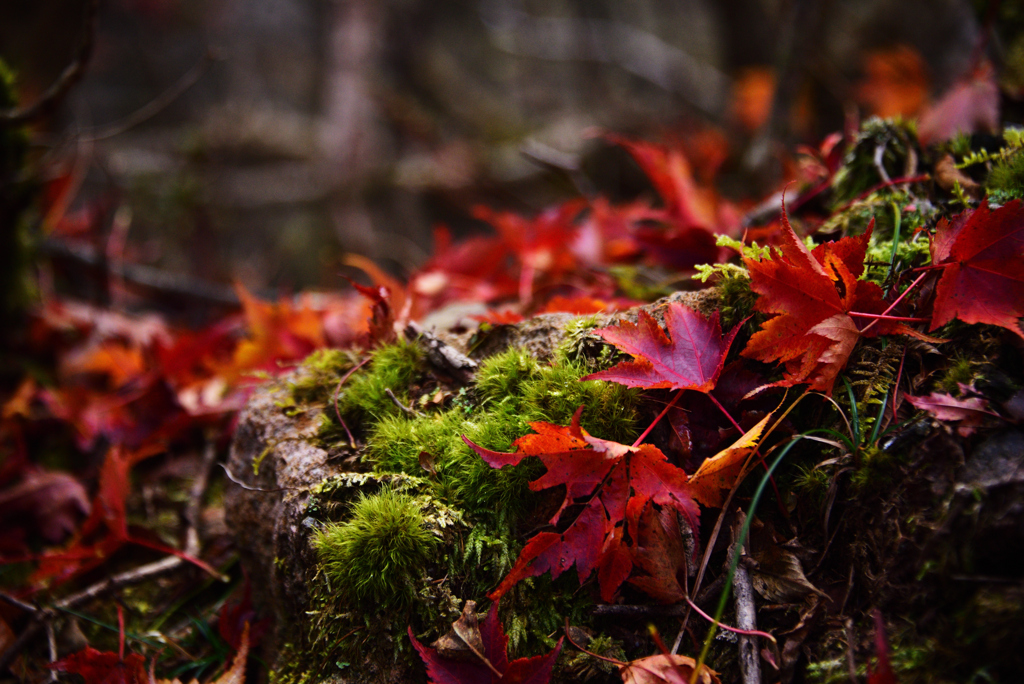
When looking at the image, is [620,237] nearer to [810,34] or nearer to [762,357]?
[762,357]

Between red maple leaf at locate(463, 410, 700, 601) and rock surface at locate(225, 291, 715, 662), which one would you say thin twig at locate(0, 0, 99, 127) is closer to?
rock surface at locate(225, 291, 715, 662)

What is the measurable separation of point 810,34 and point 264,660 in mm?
3848

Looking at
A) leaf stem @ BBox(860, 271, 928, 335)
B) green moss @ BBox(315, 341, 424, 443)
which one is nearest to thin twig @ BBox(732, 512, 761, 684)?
leaf stem @ BBox(860, 271, 928, 335)

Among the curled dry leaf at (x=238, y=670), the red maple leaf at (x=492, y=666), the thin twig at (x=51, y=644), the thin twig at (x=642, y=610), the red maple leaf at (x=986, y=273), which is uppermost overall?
the red maple leaf at (x=986, y=273)

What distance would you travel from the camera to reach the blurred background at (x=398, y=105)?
3.15m

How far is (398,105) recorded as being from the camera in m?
A: 6.52

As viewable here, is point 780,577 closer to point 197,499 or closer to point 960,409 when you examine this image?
point 960,409

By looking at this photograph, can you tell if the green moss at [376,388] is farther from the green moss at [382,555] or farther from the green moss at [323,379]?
the green moss at [382,555]

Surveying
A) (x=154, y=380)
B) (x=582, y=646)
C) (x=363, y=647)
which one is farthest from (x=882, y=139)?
(x=154, y=380)

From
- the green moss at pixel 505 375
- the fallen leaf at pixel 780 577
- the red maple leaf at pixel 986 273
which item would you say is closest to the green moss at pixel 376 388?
the green moss at pixel 505 375

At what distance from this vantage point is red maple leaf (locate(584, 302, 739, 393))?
101 centimetres

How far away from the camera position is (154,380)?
1934mm

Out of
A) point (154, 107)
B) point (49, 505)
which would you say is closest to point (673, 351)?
point (49, 505)

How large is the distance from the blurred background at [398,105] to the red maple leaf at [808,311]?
1.23 meters
